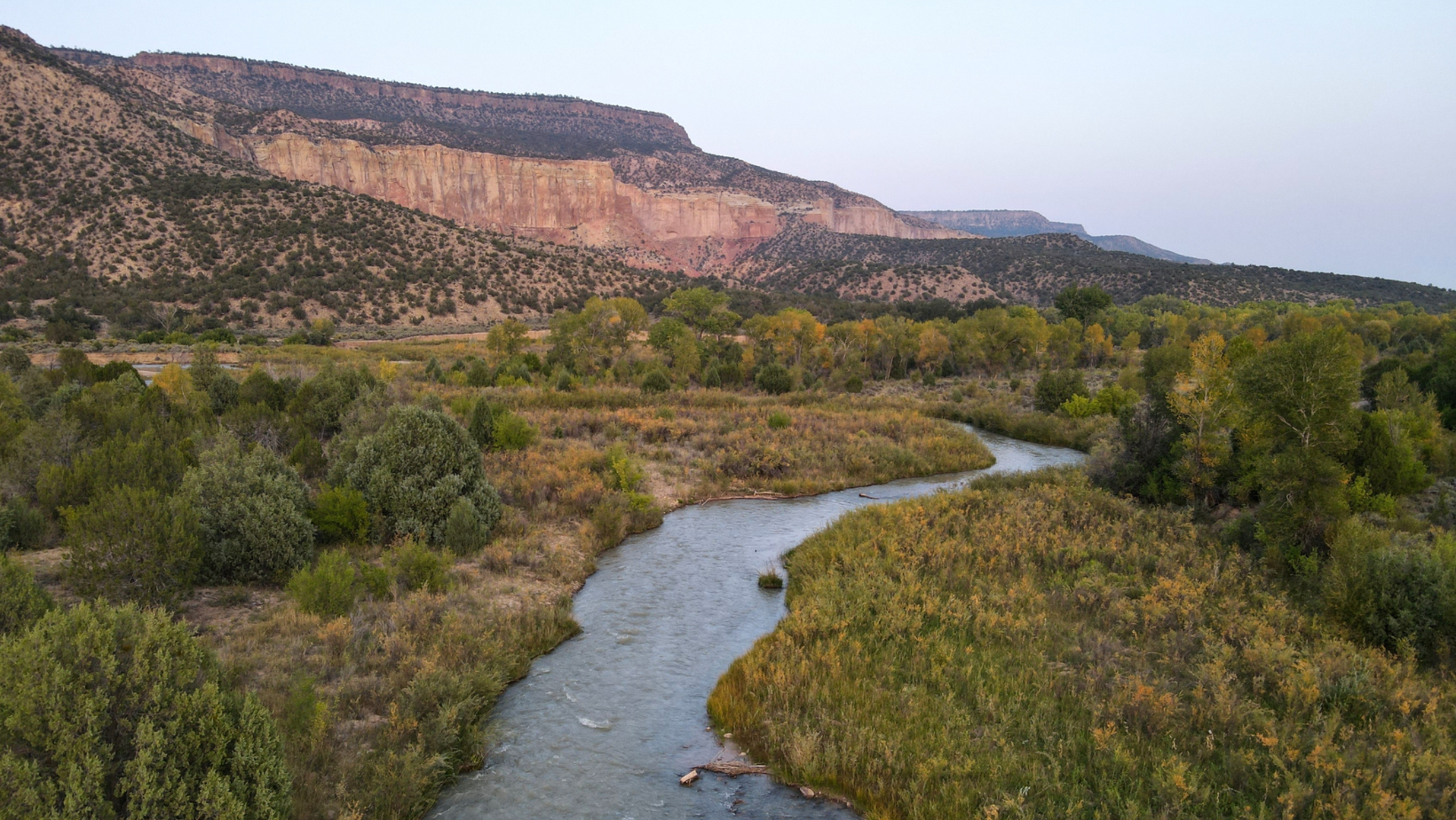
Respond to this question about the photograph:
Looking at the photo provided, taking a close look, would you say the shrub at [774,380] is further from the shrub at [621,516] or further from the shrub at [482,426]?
the shrub at [621,516]

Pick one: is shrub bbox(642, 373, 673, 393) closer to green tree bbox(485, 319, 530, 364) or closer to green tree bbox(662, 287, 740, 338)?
green tree bbox(485, 319, 530, 364)

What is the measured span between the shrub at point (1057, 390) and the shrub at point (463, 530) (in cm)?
3126

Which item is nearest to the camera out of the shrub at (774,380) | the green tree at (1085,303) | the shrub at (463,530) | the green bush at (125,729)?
the green bush at (125,729)

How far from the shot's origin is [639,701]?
891cm

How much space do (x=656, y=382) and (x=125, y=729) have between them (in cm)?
3045

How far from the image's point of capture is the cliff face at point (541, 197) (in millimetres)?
92750

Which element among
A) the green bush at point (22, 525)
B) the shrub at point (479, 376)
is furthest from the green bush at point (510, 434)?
the shrub at point (479, 376)

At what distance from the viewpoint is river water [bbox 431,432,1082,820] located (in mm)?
6965

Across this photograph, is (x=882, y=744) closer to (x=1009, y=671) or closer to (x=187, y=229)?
(x=1009, y=671)

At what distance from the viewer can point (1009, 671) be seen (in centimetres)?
891

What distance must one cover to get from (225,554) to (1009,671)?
37.2 ft

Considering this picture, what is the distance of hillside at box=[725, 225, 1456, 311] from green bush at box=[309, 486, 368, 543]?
81.1 m

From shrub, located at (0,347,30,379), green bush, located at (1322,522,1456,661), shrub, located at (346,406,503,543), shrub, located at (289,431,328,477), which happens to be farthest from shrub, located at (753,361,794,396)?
shrub, located at (0,347,30,379)

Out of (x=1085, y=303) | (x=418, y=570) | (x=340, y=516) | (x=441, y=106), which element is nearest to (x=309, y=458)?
(x=340, y=516)
